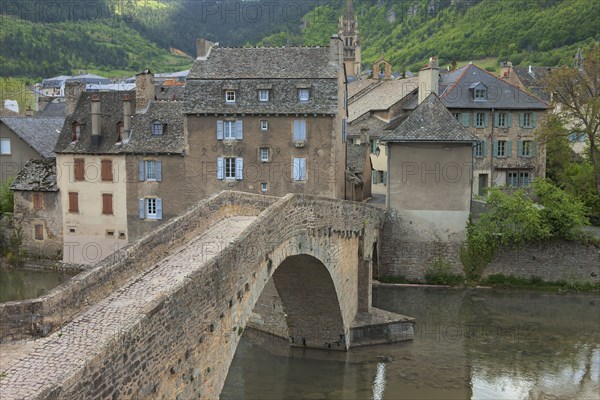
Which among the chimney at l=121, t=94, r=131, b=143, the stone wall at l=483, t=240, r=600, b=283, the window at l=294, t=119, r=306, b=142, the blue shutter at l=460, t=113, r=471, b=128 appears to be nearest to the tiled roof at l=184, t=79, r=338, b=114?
the window at l=294, t=119, r=306, b=142

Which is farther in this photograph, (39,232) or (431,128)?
(39,232)

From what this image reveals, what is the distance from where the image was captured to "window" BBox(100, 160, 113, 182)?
37.9 m

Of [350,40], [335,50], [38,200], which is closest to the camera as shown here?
[335,50]

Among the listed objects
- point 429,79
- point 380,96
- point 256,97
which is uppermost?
point 429,79

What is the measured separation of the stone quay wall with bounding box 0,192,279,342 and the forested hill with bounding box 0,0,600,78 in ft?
259

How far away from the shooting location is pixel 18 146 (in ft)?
145

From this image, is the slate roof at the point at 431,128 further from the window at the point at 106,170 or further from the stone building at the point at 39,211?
the stone building at the point at 39,211

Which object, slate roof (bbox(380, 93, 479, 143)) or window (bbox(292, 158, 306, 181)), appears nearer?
slate roof (bbox(380, 93, 479, 143))

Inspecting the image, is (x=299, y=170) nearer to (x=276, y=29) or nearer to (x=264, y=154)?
(x=264, y=154)

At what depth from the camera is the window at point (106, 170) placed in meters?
37.9

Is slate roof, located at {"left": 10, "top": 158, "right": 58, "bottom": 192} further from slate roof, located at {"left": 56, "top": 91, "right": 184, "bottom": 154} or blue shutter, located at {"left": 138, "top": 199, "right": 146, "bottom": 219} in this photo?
blue shutter, located at {"left": 138, "top": 199, "right": 146, "bottom": 219}

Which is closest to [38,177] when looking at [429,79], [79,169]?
[79,169]

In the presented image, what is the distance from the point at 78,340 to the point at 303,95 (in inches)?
1024

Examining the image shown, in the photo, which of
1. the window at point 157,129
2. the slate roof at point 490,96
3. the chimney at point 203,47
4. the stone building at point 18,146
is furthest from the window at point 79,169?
the slate roof at point 490,96
